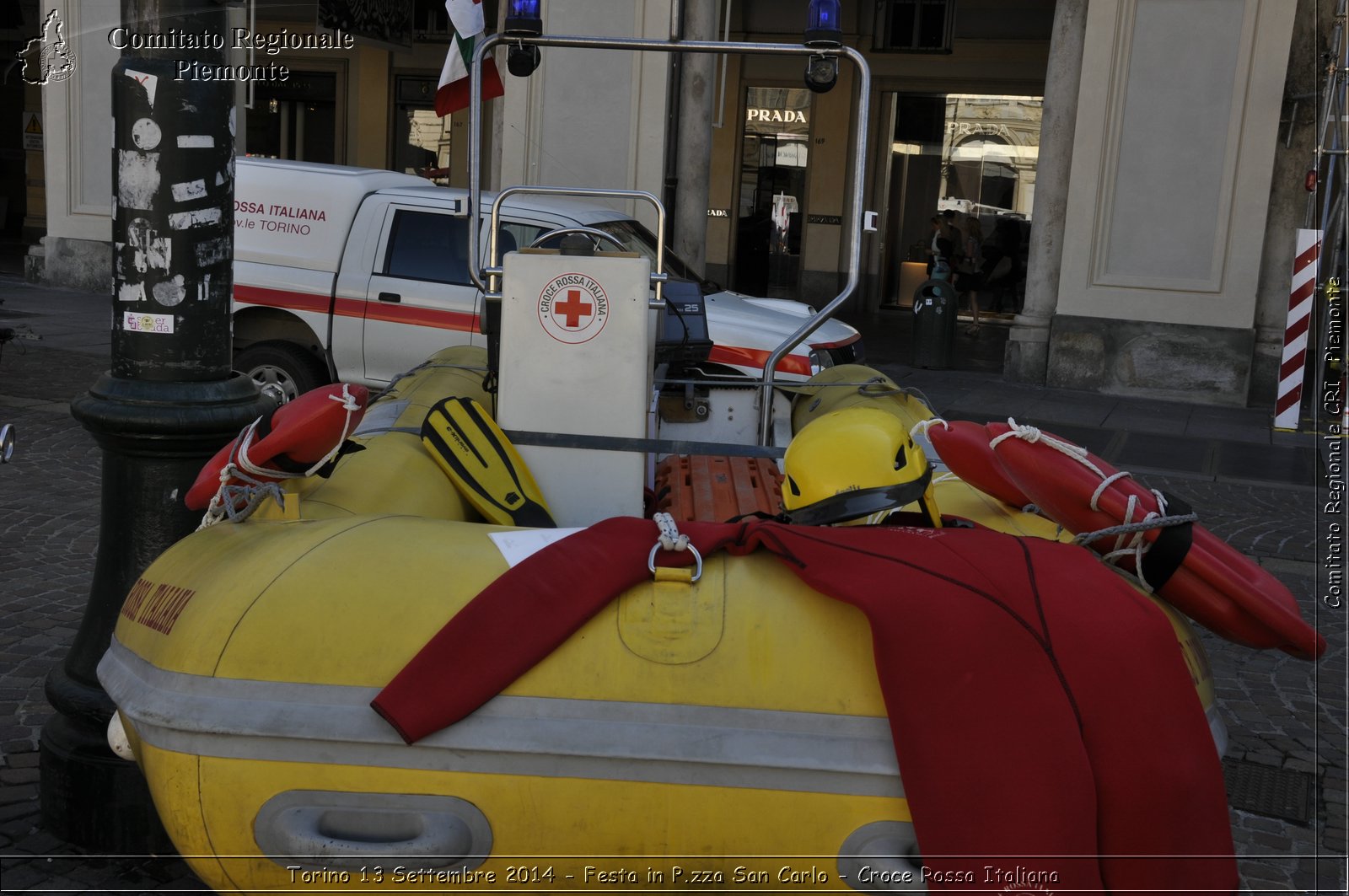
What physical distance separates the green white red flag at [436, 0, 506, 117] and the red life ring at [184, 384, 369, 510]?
3.69m

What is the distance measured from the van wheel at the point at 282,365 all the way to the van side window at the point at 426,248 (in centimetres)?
91

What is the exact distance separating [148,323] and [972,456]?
2.24m

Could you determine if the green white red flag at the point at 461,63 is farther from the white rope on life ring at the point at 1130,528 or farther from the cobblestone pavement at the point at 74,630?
the white rope on life ring at the point at 1130,528

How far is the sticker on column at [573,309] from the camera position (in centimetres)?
398

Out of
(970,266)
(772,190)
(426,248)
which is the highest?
(772,190)

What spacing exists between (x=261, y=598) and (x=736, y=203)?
18.4 m

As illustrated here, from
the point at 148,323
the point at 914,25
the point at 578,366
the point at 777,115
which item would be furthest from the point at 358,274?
the point at 914,25

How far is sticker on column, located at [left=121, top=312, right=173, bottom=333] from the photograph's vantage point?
338cm

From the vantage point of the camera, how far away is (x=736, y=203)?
Answer: 20297mm

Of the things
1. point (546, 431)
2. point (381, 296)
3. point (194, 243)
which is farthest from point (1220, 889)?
point (381, 296)

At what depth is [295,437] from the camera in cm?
295

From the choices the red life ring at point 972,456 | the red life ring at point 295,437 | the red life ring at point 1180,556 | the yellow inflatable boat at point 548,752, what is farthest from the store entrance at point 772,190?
the yellow inflatable boat at point 548,752

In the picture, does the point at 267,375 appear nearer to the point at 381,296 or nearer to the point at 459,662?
the point at 381,296

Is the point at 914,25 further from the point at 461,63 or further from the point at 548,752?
the point at 548,752
